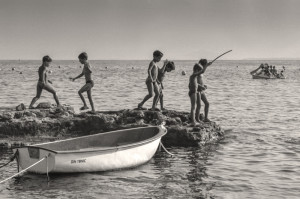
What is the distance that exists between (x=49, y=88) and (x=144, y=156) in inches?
217

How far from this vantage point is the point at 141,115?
1605 cm

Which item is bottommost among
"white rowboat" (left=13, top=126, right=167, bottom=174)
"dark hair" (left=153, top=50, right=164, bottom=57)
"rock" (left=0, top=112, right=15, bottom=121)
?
"white rowboat" (left=13, top=126, right=167, bottom=174)

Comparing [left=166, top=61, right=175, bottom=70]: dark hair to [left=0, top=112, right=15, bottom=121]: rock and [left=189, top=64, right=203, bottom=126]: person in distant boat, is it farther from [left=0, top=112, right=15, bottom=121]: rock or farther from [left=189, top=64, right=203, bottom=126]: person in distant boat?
[left=0, top=112, right=15, bottom=121]: rock

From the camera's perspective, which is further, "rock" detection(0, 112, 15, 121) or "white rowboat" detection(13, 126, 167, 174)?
"rock" detection(0, 112, 15, 121)

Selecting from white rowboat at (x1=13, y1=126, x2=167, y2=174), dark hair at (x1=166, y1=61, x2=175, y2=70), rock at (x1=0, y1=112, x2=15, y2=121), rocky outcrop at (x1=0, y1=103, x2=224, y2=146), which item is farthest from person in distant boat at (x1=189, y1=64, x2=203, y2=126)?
rock at (x1=0, y1=112, x2=15, y2=121)

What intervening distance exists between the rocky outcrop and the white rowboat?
1.67 metres

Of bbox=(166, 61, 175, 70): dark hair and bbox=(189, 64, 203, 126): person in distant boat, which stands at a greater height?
bbox=(166, 61, 175, 70): dark hair

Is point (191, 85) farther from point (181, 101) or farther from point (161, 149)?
point (181, 101)

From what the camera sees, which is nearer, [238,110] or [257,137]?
[257,137]

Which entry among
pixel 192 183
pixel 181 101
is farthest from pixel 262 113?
pixel 192 183

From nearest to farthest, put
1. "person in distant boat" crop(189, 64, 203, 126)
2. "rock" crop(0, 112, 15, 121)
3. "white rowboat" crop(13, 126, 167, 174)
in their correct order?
1. "white rowboat" crop(13, 126, 167, 174)
2. "person in distant boat" crop(189, 64, 203, 126)
3. "rock" crop(0, 112, 15, 121)

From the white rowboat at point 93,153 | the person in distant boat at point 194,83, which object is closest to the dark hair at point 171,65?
the person in distant boat at point 194,83

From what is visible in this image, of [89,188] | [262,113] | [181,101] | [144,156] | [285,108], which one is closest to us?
[89,188]

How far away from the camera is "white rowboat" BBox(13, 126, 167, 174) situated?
1076 cm
